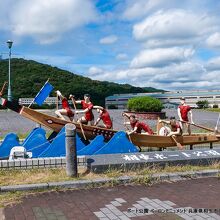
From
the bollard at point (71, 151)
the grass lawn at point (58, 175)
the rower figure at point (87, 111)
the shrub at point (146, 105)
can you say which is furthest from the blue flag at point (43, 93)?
the shrub at point (146, 105)

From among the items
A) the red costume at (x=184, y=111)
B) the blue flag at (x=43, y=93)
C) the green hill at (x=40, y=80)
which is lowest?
the red costume at (x=184, y=111)

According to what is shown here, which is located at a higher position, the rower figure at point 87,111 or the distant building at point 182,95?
the distant building at point 182,95

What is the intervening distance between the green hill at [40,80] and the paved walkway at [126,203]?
105ft

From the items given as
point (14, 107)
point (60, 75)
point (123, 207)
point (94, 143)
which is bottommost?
point (123, 207)

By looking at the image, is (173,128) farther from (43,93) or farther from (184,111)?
(43,93)

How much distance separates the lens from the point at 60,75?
1869 inches

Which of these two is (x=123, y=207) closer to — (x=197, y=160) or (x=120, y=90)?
(x=197, y=160)

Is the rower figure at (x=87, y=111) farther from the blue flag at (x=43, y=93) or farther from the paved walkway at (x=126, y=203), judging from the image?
the paved walkway at (x=126, y=203)

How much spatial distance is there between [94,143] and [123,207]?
3.67 metres

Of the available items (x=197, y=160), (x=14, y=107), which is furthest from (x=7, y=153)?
(x=197, y=160)

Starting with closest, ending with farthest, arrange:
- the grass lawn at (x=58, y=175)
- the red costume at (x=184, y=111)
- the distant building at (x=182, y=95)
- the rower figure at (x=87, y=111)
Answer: the grass lawn at (x=58, y=175)
the rower figure at (x=87, y=111)
the red costume at (x=184, y=111)
the distant building at (x=182, y=95)

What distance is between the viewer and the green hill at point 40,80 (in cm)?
4069

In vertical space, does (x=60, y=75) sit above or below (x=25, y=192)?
above

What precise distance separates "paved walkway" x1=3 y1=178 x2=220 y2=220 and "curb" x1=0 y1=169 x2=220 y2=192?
8.3 inches
